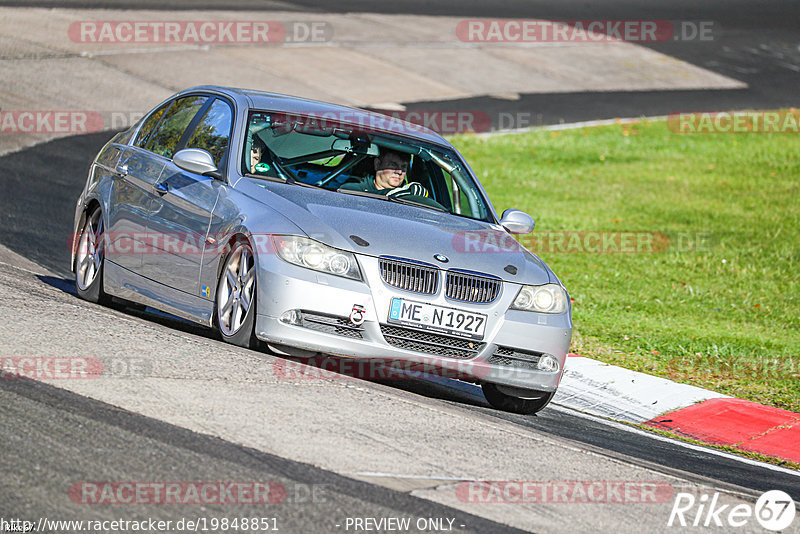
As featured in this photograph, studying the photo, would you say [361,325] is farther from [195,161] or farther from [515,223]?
[515,223]

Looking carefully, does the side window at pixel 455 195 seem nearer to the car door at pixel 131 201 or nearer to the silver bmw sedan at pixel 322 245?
the silver bmw sedan at pixel 322 245

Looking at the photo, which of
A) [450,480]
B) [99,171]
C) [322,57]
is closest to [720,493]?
[450,480]

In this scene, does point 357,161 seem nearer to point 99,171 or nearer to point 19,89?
point 99,171

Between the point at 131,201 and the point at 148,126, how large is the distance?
3.03 ft

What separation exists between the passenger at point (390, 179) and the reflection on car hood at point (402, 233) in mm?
272

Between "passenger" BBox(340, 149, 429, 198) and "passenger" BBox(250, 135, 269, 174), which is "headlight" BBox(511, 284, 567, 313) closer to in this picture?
"passenger" BBox(340, 149, 429, 198)

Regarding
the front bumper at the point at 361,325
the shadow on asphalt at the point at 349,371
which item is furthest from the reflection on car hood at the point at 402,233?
the shadow on asphalt at the point at 349,371

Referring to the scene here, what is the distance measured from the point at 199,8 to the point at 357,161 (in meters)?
20.7

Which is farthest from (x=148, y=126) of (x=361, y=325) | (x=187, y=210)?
(x=361, y=325)

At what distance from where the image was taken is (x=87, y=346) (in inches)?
275

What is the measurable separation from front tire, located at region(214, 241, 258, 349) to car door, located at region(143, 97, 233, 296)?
291mm

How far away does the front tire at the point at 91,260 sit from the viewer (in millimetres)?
9398

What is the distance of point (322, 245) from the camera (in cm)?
739

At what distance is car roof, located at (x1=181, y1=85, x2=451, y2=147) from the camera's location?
889 centimetres
